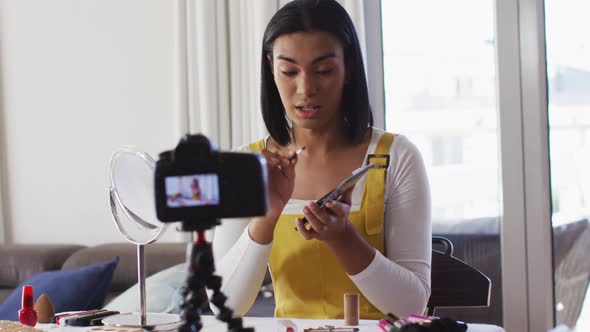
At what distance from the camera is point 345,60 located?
158 centimetres

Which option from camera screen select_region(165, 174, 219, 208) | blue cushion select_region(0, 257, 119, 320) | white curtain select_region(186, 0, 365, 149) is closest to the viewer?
camera screen select_region(165, 174, 219, 208)

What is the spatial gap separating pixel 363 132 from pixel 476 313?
1.40 meters

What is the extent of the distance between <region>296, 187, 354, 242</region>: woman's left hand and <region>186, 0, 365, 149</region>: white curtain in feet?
5.39

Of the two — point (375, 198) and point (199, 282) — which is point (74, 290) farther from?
point (199, 282)

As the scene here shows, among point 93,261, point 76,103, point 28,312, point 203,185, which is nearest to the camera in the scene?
point 203,185

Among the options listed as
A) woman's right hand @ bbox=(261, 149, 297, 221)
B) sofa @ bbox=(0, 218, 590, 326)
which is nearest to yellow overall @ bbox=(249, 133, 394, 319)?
woman's right hand @ bbox=(261, 149, 297, 221)

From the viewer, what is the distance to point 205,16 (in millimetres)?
2992

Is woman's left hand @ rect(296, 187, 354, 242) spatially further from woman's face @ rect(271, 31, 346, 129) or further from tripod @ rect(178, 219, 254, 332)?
tripod @ rect(178, 219, 254, 332)

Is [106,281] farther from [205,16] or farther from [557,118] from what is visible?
[557,118]

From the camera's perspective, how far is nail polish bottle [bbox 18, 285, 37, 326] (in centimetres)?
135

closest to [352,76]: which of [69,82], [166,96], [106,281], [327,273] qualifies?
[327,273]

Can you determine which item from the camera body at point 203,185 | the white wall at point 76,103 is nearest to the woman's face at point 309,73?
the camera body at point 203,185

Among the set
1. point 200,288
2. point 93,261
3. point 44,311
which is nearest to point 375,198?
point 44,311

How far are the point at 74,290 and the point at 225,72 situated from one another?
0.97m
